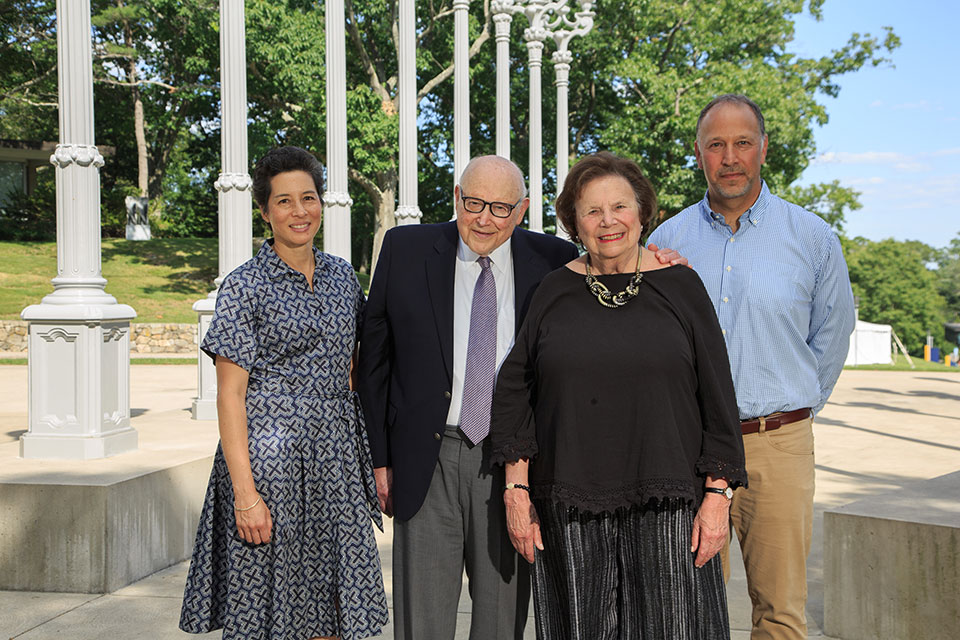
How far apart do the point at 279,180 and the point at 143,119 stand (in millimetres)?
40144

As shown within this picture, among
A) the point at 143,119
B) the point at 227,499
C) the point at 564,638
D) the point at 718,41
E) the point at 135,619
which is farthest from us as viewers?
the point at 143,119

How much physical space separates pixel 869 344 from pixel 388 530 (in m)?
33.2

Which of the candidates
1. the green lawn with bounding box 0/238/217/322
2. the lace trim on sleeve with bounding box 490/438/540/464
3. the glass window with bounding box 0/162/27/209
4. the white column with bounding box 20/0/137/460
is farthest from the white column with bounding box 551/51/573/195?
the glass window with bounding box 0/162/27/209

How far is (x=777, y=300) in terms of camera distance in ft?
10.9

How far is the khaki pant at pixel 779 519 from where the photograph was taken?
3.31 metres

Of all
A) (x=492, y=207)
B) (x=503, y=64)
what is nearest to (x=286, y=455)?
(x=492, y=207)

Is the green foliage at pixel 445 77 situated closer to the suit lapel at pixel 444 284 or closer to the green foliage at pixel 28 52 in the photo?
the green foliage at pixel 28 52

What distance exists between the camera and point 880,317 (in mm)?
78500

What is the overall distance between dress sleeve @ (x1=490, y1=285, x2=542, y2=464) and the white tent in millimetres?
34350

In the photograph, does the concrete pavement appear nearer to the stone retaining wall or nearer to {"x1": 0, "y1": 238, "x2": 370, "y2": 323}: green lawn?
the stone retaining wall

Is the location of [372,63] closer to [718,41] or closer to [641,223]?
[718,41]

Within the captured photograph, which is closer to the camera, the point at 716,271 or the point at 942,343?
the point at 716,271

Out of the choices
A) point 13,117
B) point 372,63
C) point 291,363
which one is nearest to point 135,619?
point 291,363

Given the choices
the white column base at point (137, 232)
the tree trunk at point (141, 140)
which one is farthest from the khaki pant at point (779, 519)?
the white column base at point (137, 232)
